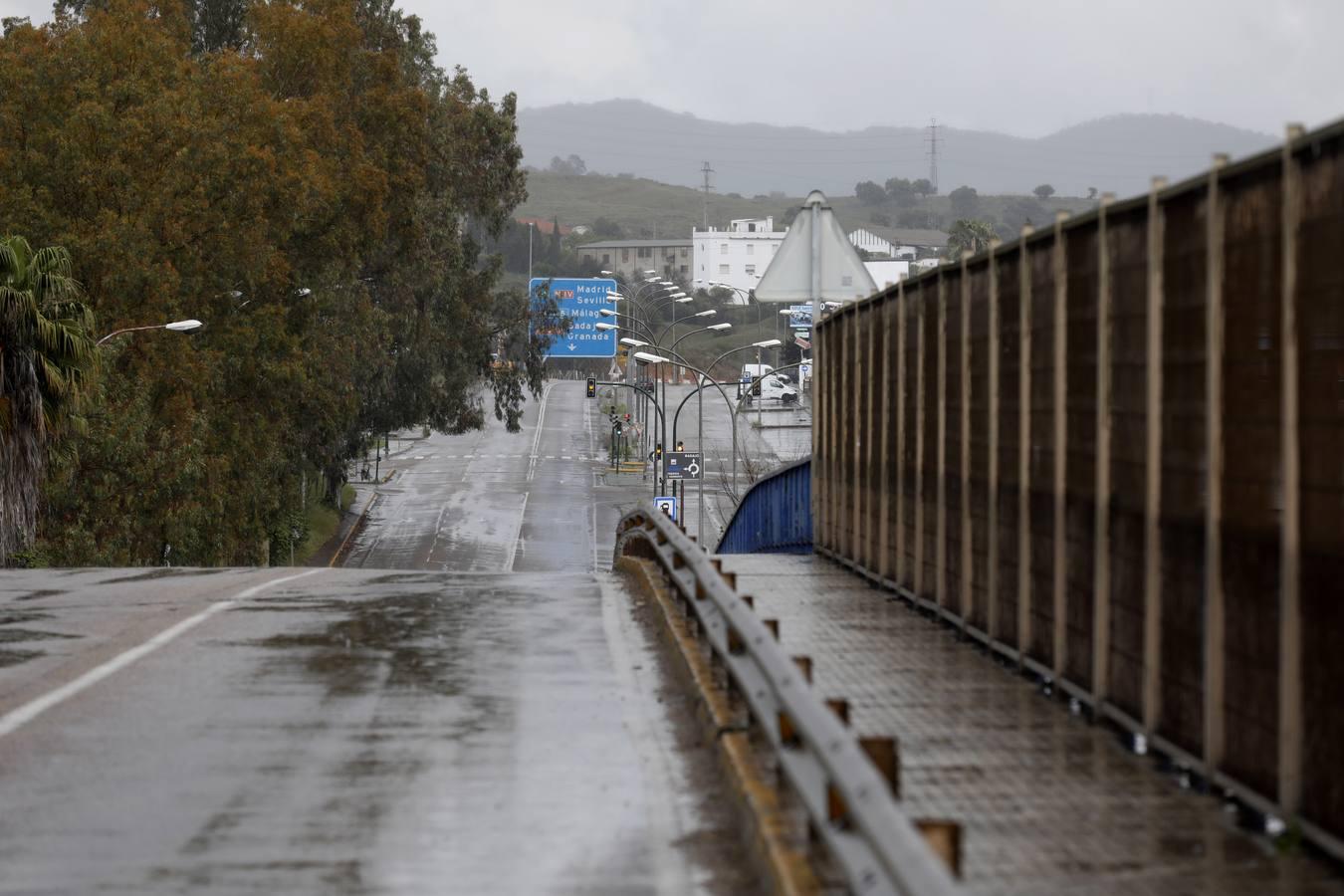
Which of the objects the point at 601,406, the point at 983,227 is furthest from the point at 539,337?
the point at 983,227

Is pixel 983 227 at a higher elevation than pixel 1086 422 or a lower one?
higher

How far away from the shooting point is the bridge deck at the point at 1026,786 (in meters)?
6.62

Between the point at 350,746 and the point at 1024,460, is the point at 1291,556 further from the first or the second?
the point at 350,746

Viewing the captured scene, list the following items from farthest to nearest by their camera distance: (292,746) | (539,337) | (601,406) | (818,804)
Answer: (601,406) < (539,337) < (292,746) < (818,804)

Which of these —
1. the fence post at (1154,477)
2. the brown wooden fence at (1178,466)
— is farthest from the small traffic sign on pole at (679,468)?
the fence post at (1154,477)

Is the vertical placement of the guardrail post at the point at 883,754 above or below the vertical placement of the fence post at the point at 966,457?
below

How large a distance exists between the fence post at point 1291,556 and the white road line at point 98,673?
249 inches

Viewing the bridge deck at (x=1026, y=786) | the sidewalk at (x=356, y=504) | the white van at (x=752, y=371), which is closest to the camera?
the bridge deck at (x=1026, y=786)

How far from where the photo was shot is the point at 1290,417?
7.02 meters

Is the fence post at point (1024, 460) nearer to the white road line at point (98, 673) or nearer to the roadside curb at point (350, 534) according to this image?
the white road line at point (98, 673)

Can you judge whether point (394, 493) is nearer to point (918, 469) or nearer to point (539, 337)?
point (539, 337)

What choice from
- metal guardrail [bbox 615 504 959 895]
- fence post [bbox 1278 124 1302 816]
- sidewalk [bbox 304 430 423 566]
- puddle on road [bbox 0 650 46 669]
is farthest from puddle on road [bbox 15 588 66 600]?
sidewalk [bbox 304 430 423 566]

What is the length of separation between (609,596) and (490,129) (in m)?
45.7

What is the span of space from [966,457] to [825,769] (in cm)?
705
